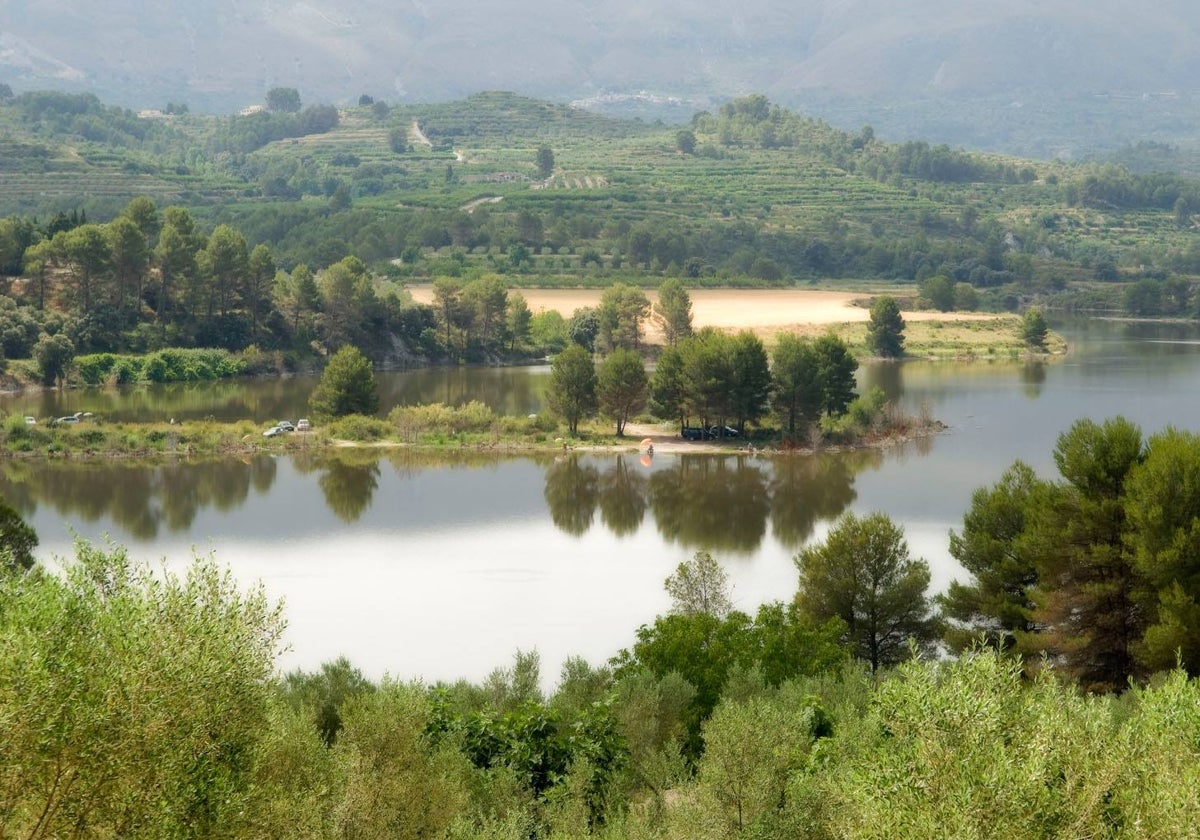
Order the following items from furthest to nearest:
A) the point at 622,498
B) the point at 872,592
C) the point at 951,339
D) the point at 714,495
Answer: the point at 951,339 < the point at 714,495 < the point at 622,498 < the point at 872,592

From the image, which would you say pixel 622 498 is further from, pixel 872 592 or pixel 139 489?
pixel 872 592

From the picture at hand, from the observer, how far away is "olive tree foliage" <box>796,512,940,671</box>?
86.6 ft

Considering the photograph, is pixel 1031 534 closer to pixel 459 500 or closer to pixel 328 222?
pixel 459 500

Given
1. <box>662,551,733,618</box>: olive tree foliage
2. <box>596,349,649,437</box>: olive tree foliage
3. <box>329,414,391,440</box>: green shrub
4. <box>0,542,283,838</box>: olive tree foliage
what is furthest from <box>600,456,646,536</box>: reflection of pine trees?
<box>0,542,283,838</box>: olive tree foliage

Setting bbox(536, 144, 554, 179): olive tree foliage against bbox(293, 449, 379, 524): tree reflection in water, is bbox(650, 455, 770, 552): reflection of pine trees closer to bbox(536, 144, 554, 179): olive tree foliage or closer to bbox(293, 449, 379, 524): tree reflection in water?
bbox(293, 449, 379, 524): tree reflection in water

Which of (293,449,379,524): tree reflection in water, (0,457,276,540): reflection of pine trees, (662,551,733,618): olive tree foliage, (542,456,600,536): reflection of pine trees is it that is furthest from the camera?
(293,449,379,524): tree reflection in water

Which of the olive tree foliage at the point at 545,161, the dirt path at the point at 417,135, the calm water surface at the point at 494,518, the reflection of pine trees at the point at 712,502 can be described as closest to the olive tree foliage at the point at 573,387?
the calm water surface at the point at 494,518

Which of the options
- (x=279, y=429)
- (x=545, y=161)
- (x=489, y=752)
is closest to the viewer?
(x=489, y=752)

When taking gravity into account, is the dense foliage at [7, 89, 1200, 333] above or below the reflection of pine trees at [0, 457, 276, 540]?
above

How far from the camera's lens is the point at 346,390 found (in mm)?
52531

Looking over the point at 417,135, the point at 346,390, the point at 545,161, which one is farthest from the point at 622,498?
the point at 417,135

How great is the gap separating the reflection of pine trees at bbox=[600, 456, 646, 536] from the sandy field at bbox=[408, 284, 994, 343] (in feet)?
86.3

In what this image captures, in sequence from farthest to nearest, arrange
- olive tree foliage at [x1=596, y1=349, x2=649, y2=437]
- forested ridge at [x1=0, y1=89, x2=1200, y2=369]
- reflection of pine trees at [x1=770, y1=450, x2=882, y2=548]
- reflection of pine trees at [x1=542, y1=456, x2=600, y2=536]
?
forested ridge at [x1=0, y1=89, x2=1200, y2=369]
olive tree foliage at [x1=596, y1=349, x2=649, y2=437]
reflection of pine trees at [x1=542, y1=456, x2=600, y2=536]
reflection of pine trees at [x1=770, y1=450, x2=882, y2=548]

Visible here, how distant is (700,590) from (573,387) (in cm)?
2381
